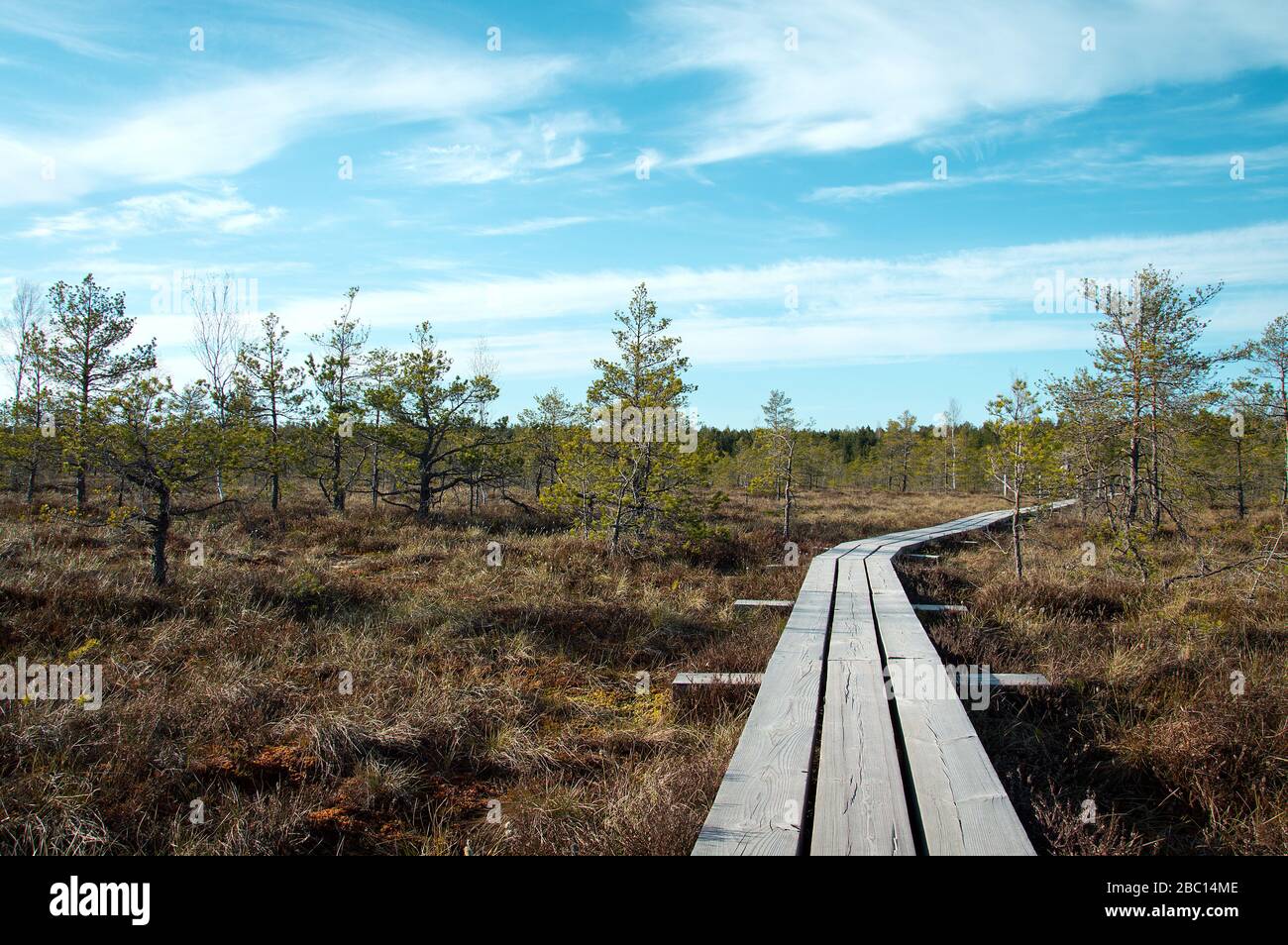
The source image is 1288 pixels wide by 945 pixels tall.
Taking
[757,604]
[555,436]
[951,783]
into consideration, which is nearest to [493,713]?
[951,783]

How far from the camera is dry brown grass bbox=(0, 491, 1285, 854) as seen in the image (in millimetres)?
3615

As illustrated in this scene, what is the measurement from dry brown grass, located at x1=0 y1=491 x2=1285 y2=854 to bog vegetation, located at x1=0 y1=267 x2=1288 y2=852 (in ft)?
0.09

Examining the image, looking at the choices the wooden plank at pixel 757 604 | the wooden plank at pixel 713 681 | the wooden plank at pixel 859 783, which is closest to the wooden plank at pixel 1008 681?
the wooden plank at pixel 859 783

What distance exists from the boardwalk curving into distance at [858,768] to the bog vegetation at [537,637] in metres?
0.33

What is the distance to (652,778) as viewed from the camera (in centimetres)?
396

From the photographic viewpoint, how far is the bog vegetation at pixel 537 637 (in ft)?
12.5

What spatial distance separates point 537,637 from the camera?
7.25m

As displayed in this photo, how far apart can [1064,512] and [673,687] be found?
2613 centimetres

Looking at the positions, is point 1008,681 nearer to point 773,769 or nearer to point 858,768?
point 858,768

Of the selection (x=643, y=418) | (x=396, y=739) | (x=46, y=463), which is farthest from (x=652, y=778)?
(x=46, y=463)

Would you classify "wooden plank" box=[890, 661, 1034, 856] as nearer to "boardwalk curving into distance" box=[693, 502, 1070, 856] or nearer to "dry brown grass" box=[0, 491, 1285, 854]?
"boardwalk curving into distance" box=[693, 502, 1070, 856]

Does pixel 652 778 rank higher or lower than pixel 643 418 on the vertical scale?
lower
